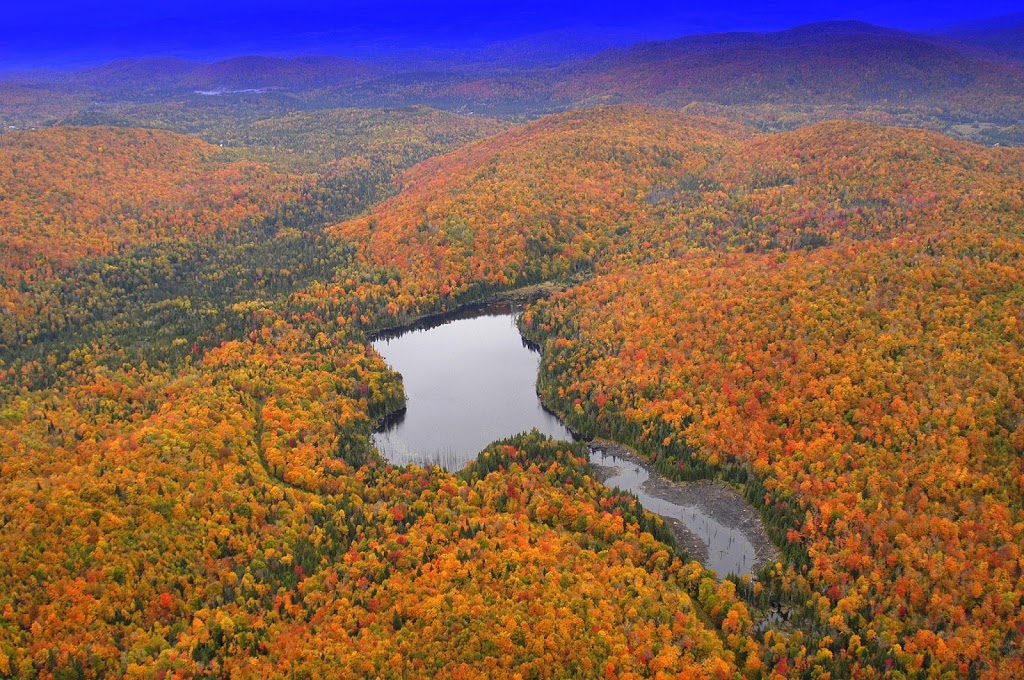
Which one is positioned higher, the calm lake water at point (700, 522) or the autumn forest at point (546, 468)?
the autumn forest at point (546, 468)

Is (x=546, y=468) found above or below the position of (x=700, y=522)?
above

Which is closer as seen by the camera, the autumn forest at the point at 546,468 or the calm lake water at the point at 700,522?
the autumn forest at the point at 546,468

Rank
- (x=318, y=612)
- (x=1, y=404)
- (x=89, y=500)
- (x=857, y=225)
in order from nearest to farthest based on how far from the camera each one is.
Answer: (x=318, y=612)
(x=89, y=500)
(x=1, y=404)
(x=857, y=225)

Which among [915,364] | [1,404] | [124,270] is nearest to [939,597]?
[915,364]

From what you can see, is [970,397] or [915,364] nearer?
[970,397]

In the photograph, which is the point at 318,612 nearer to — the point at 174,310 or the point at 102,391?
the point at 102,391

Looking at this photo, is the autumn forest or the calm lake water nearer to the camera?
the autumn forest

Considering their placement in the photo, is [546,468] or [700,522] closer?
[700,522]

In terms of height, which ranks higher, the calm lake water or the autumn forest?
the autumn forest

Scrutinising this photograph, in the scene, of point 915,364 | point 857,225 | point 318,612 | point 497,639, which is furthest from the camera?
point 857,225

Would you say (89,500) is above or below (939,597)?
above

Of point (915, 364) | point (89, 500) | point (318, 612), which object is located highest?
point (915, 364)
